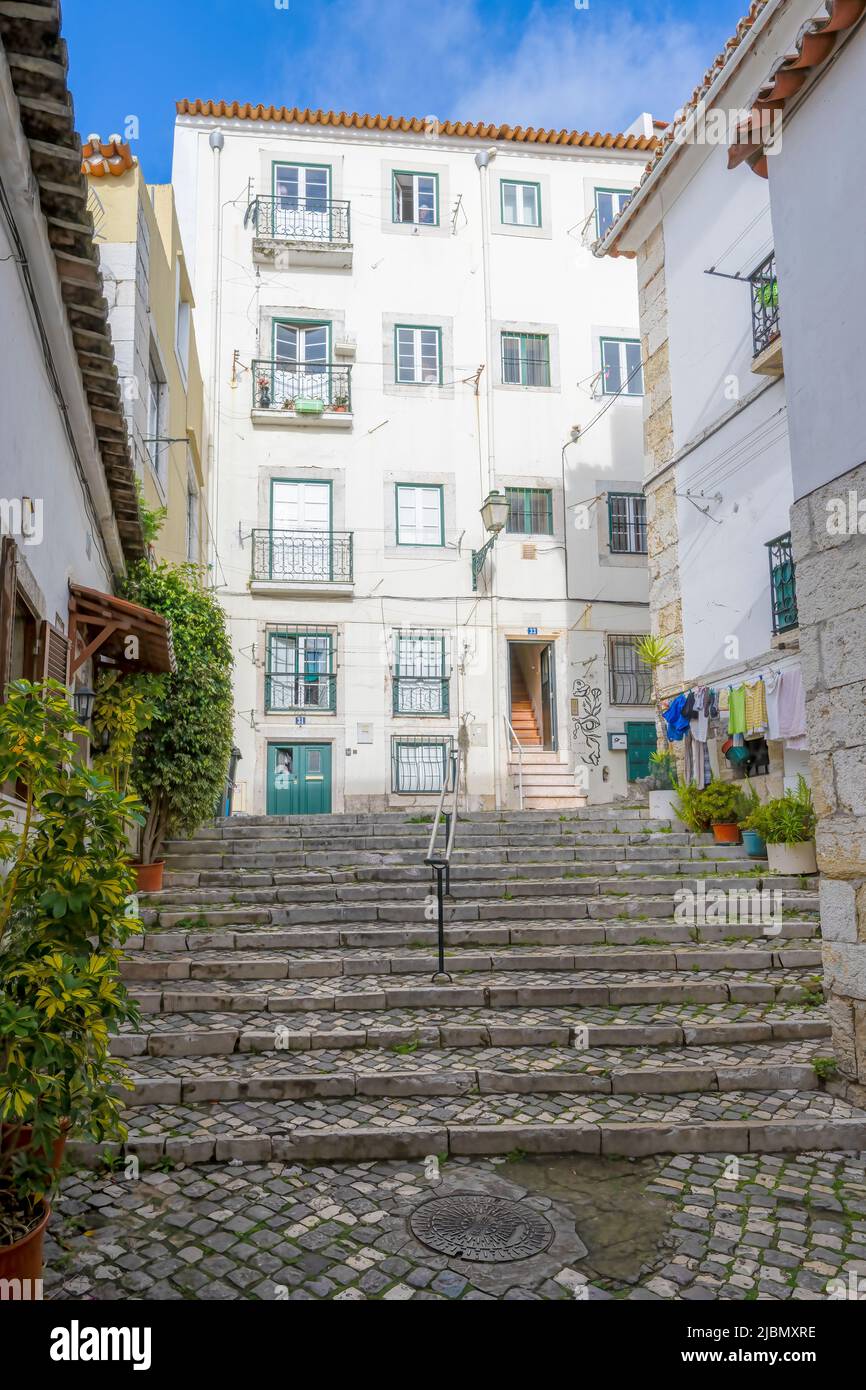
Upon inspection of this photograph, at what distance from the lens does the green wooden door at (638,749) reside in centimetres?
1823

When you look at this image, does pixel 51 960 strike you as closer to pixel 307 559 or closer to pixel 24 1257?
pixel 24 1257

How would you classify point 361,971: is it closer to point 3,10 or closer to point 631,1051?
point 631,1051

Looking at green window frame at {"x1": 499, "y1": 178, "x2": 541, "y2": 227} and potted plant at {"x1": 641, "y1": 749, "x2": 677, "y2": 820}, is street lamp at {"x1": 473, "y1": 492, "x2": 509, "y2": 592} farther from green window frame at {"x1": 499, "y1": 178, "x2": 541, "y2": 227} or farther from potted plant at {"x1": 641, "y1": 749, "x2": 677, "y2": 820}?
green window frame at {"x1": 499, "y1": 178, "x2": 541, "y2": 227}

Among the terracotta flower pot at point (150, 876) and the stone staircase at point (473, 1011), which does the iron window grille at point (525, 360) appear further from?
the terracotta flower pot at point (150, 876)

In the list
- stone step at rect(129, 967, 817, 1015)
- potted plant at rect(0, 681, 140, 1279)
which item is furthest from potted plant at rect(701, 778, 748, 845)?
potted plant at rect(0, 681, 140, 1279)

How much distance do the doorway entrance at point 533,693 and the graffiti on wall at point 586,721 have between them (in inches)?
15.1

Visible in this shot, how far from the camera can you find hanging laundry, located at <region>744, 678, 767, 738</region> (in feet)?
37.8

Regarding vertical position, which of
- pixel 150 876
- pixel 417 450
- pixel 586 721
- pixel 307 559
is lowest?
pixel 150 876

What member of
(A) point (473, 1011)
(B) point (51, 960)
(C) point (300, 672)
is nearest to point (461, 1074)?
(A) point (473, 1011)

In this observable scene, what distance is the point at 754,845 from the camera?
36.3 ft

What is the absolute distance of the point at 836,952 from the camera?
18.0ft

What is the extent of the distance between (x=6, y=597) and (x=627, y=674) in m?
14.9

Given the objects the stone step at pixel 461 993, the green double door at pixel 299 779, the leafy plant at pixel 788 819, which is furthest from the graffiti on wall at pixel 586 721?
the stone step at pixel 461 993
